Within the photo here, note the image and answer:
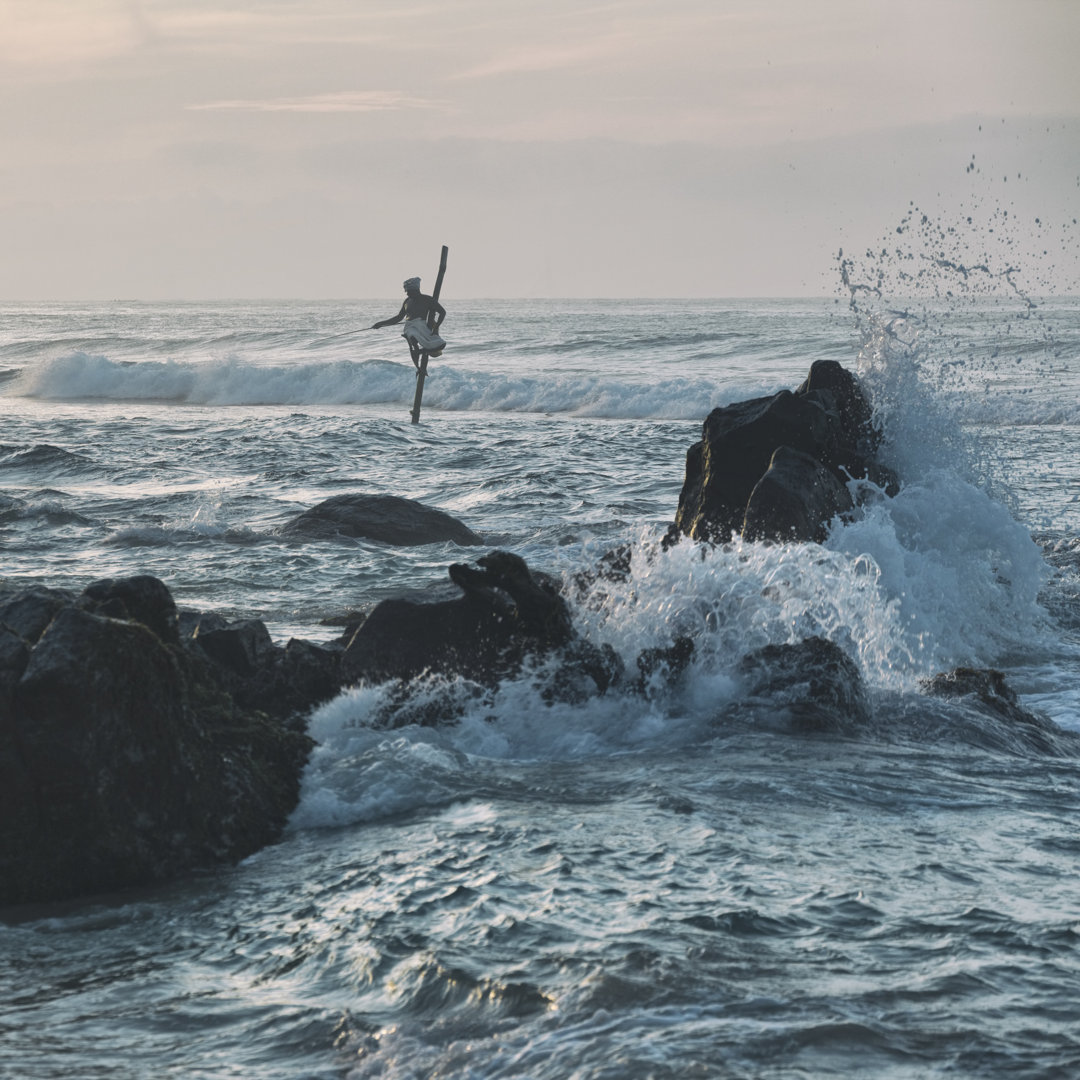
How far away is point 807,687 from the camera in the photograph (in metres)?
6.63

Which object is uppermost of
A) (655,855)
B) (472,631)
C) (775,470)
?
(775,470)

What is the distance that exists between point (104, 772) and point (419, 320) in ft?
48.5

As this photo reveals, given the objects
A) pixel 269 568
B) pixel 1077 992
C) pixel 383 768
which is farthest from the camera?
pixel 269 568

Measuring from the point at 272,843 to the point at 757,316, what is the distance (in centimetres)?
6334

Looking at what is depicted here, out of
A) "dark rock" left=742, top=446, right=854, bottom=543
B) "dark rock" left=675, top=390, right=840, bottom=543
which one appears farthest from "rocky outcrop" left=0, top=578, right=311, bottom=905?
"dark rock" left=675, top=390, right=840, bottom=543

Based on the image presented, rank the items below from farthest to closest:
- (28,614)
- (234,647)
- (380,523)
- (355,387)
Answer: (355,387)
(380,523)
(234,647)
(28,614)

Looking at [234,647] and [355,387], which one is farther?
[355,387]

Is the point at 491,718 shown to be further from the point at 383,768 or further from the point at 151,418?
the point at 151,418

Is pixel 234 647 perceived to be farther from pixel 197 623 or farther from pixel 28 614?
pixel 28 614

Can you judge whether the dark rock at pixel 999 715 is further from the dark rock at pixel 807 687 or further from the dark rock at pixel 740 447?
the dark rock at pixel 740 447

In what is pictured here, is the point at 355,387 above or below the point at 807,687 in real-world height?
above

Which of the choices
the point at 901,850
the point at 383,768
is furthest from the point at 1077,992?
the point at 383,768

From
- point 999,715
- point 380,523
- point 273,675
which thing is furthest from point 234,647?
point 380,523

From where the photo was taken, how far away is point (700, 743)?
622 centimetres
